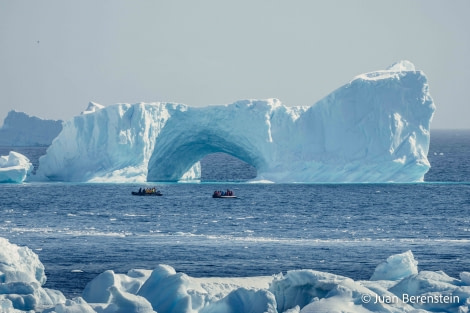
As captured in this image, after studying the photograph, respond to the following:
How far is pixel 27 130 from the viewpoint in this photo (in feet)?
421

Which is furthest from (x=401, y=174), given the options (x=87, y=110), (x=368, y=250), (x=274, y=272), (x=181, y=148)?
(x=274, y=272)

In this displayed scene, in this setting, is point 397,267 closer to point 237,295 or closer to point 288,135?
point 237,295

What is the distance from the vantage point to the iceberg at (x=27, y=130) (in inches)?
4988

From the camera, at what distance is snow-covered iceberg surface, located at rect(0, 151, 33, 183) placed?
192 feet

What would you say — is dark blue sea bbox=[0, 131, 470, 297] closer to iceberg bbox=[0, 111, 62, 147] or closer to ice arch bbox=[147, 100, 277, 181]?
ice arch bbox=[147, 100, 277, 181]

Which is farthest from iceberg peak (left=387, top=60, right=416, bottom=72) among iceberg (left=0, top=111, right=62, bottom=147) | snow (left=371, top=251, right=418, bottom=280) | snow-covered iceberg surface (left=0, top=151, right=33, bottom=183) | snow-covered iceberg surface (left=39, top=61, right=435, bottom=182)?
iceberg (left=0, top=111, right=62, bottom=147)

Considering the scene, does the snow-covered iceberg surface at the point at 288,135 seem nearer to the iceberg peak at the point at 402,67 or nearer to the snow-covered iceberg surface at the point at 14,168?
the iceberg peak at the point at 402,67

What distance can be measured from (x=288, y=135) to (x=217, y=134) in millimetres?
4815

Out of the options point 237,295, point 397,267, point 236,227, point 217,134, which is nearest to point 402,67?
point 217,134

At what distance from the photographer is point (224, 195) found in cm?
5281

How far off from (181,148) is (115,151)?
6.04 metres

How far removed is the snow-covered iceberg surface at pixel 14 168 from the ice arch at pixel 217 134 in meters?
7.59

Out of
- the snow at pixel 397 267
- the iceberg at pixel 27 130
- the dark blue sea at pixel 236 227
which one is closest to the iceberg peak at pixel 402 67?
the dark blue sea at pixel 236 227

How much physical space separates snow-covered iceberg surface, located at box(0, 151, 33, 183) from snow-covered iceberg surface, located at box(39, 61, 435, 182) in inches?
43.9
